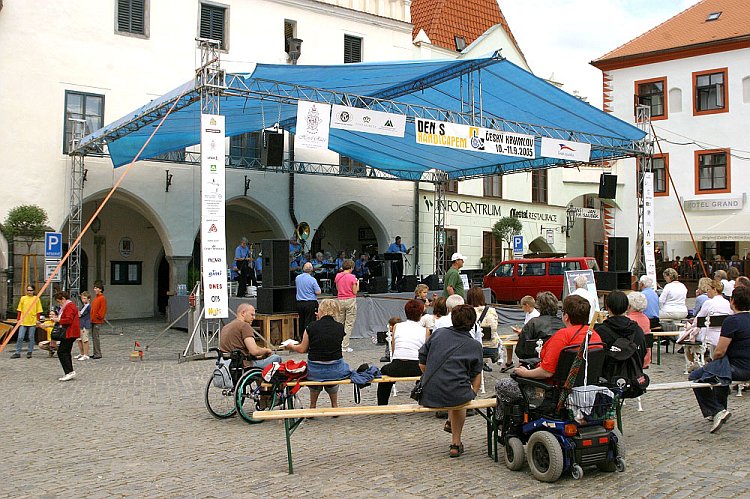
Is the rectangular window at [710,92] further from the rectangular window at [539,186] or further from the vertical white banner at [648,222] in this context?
the vertical white banner at [648,222]

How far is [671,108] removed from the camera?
102ft

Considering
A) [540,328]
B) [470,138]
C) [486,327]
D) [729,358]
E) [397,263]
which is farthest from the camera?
[397,263]

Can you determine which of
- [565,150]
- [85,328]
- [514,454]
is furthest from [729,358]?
[565,150]

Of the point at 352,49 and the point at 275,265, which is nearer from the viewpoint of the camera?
the point at 275,265

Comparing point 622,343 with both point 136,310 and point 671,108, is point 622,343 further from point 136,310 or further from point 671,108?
point 671,108

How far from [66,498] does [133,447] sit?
5.12 ft

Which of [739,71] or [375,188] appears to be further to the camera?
[739,71]

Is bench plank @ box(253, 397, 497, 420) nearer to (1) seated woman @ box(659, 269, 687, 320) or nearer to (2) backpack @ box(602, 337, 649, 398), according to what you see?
(2) backpack @ box(602, 337, 649, 398)

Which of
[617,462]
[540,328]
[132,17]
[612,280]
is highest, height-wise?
[132,17]

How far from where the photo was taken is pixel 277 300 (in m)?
15.2

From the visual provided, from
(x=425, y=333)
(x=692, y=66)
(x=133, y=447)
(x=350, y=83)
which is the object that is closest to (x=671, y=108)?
(x=692, y=66)

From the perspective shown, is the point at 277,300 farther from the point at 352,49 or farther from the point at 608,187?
the point at 352,49

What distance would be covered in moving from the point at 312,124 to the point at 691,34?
76.3ft

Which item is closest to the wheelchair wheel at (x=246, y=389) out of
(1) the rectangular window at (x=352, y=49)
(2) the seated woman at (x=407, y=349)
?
(2) the seated woman at (x=407, y=349)
